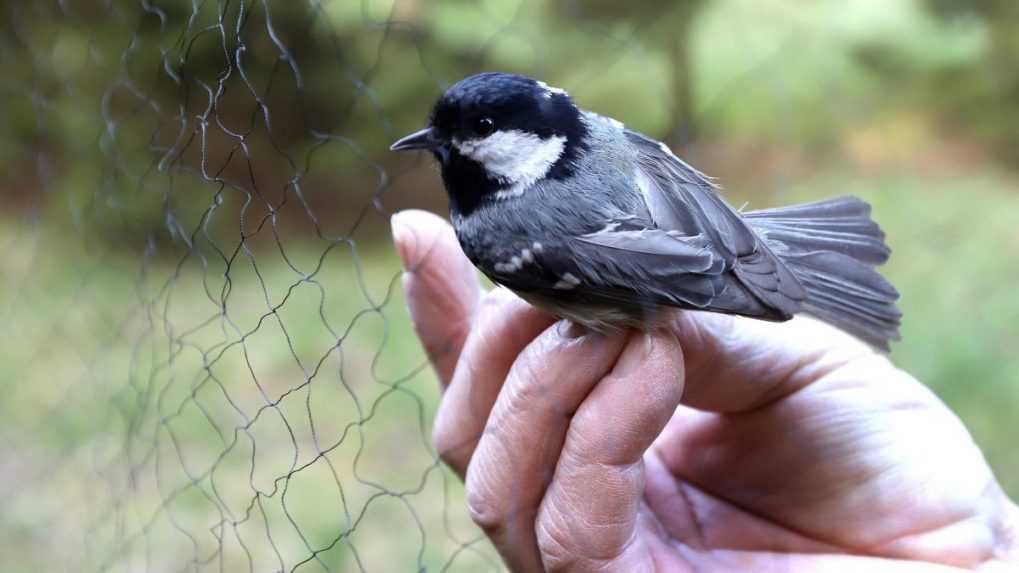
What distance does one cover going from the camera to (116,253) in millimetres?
1836

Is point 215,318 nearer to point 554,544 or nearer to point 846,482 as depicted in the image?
point 554,544

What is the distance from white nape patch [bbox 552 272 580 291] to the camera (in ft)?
2.63

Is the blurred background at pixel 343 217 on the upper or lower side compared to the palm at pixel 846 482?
upper

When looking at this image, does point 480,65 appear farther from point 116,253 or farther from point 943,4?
point 943,4

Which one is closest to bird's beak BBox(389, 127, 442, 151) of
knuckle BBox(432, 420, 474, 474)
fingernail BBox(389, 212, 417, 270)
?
fingernail BBox(389, 212, 417, 270)

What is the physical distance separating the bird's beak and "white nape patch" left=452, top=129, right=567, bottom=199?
0.9 inches

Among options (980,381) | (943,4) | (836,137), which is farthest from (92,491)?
(943,4)

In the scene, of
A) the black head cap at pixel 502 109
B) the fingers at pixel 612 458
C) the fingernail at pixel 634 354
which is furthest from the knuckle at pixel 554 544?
the black head cap at pixel 502 109

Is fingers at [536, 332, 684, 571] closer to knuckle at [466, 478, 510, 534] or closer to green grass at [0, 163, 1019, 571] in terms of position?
knuckle at [466, 478, 510, 534]

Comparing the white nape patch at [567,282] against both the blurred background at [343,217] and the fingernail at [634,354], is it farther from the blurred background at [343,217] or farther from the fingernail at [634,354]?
the blurred background at [343,217]

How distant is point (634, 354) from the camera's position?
32.9 inches

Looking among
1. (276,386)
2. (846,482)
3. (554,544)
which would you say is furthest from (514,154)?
(276,386)

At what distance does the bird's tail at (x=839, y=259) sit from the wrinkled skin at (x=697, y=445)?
83mm

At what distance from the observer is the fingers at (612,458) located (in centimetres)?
82
